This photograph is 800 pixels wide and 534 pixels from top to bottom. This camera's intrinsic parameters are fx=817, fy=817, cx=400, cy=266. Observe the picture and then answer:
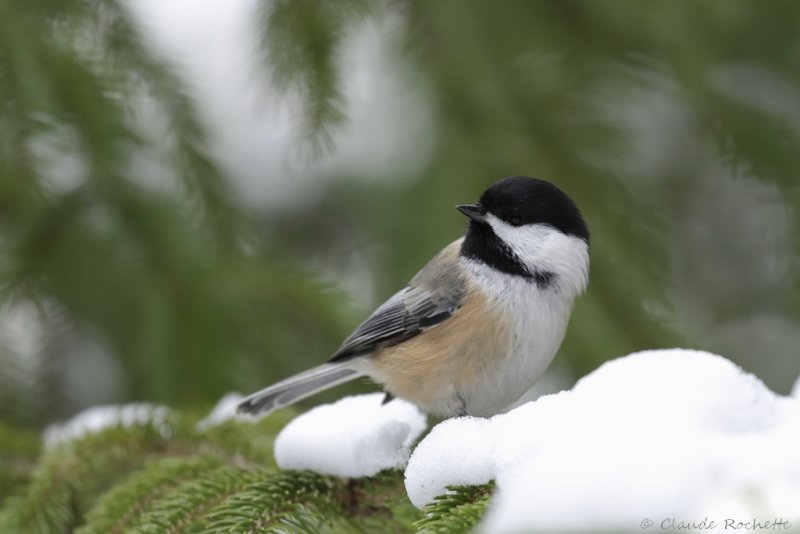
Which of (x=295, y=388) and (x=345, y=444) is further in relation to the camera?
(x=295, y=388)

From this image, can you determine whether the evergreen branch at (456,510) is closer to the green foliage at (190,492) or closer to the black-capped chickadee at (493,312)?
the green foliage at (190,492)

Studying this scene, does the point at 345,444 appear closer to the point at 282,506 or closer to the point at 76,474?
the point at 282,506

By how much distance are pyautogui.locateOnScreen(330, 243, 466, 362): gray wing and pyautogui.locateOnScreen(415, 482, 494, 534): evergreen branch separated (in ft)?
2.42

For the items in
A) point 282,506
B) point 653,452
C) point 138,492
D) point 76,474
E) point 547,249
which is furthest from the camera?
point 547,249

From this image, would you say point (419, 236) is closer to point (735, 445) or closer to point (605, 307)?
point (605, 307)

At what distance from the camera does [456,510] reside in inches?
41.2

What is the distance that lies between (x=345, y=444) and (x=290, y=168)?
1.09 m

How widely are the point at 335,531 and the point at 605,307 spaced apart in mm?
922

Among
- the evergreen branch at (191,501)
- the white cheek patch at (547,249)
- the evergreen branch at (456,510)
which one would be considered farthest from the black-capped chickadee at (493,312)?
the evergreen branch at (456,510)

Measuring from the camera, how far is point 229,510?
1.33 m

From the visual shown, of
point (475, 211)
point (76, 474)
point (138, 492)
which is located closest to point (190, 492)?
point (138, 492)

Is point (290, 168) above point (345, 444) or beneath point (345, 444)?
above

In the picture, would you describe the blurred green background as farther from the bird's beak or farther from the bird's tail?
the bird's beak

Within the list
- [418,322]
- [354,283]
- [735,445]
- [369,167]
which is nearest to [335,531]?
[418,322]
